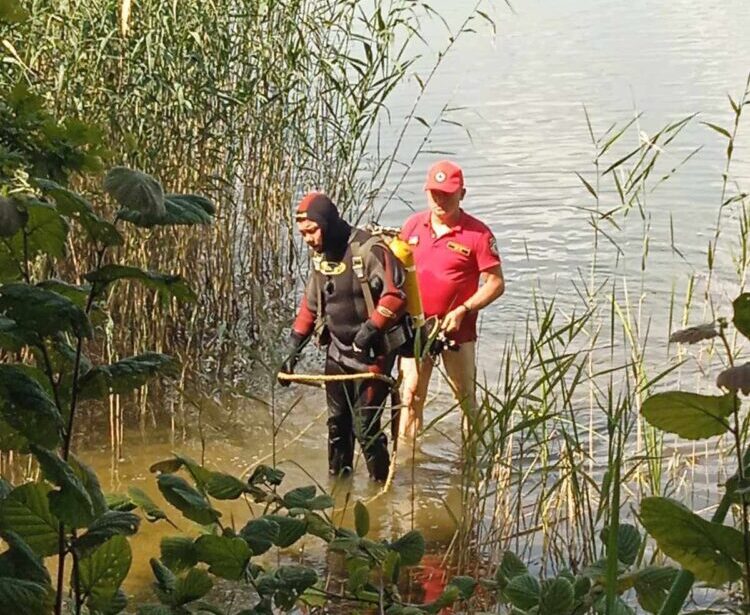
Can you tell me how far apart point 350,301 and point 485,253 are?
791mm

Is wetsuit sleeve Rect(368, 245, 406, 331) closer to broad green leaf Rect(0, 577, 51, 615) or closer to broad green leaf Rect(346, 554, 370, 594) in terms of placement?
broad green leaf Rect(346, 554, 370, 594)

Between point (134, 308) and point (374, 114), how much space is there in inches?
71.4

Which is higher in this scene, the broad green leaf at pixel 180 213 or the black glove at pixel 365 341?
the broad green leaf at pixel 180 213

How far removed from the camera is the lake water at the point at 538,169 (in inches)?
264

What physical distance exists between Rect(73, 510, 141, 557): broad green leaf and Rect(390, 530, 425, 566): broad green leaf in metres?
0.47

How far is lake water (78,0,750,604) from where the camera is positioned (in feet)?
22.0

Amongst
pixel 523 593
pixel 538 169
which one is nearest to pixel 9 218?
pixel 523 593

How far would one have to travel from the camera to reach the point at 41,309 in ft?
4.65

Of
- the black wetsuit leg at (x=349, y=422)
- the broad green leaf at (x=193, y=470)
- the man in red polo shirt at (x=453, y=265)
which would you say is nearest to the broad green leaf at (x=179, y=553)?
the broad green leaf at (x=193, y=470)

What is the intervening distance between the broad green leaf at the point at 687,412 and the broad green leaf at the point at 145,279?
0.62 metres

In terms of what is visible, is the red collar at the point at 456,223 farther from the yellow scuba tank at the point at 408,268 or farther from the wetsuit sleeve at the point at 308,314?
the wetsuit sleeve at the point at 308,314

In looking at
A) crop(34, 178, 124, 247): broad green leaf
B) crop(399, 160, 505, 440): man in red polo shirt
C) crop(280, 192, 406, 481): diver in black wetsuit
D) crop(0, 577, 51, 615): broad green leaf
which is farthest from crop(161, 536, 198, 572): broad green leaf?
crop(399, 160, 505, 440): man in red polo shirt

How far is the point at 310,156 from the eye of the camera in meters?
7.91

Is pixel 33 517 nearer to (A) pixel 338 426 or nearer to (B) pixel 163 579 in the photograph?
(B) pixel 163 579
